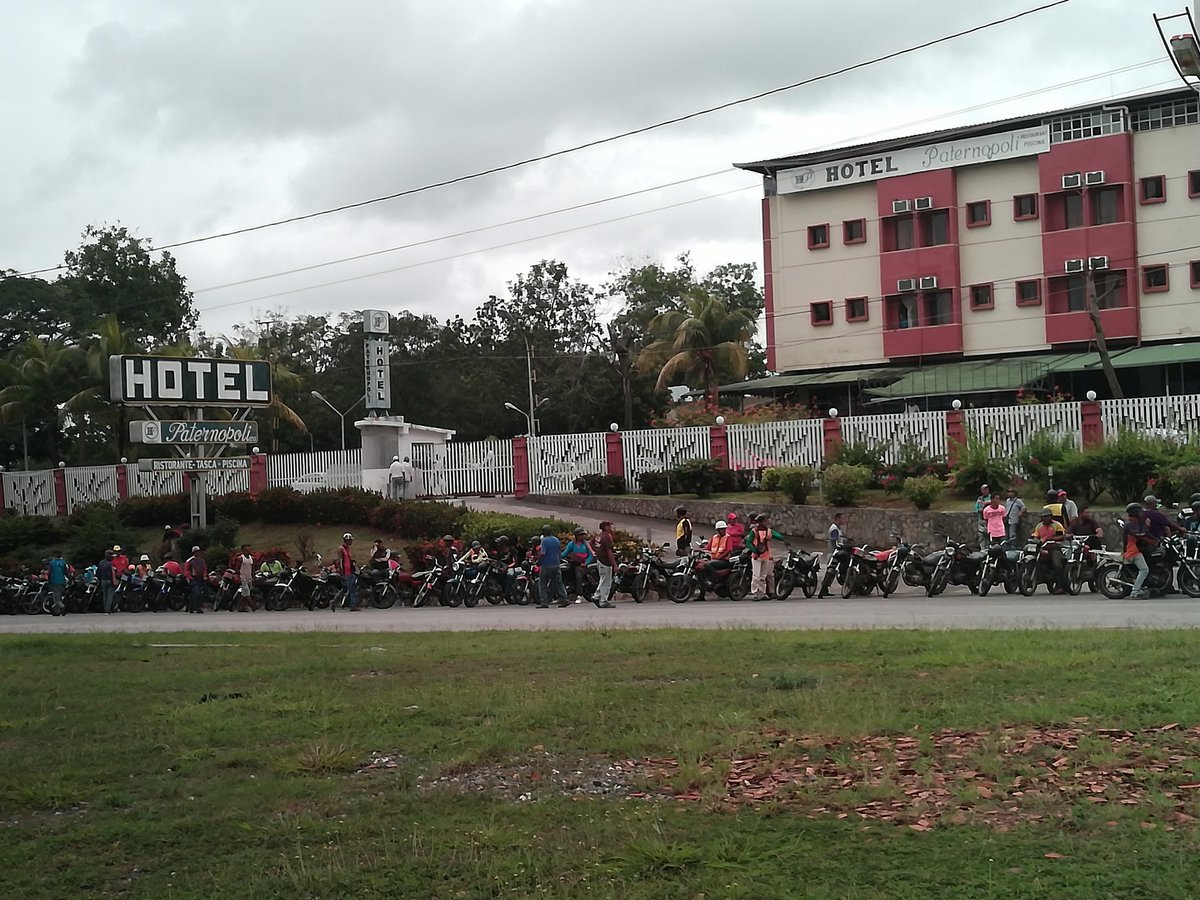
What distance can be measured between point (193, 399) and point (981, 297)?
29.6 metres

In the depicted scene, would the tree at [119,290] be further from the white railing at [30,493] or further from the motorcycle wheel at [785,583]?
the motorcycle wheel at [785,583]

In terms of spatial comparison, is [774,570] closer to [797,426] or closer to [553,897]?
[797,426]

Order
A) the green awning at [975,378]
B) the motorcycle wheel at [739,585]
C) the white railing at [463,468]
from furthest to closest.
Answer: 1. the green awning at [975,378]
2. the white railing at [463,468]
3. the motorcycle wheel at [739,585]

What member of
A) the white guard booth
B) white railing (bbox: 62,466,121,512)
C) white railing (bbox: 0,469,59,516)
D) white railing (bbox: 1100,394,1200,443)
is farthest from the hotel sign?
white railing (bbox: 0,469,59,516)

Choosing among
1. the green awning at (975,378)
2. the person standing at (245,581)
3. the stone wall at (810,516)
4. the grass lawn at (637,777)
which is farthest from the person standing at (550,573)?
the green awning at (975,378)

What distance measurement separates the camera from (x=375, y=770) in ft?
26.6

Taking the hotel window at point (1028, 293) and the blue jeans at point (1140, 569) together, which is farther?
the hotel window at point (1028, 293)

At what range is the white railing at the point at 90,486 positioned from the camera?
154ft

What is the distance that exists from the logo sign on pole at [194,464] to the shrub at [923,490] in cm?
2090

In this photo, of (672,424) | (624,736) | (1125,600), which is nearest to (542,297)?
(672,424)

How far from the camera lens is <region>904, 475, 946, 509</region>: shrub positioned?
1107 inches

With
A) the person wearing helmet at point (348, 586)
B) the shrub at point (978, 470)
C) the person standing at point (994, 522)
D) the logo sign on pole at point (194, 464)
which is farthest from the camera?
the logo sign on pole at point (194, 464)

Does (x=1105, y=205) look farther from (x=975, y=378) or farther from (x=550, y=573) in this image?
(x=550, y=573)

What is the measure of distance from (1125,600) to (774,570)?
617 centimetres
